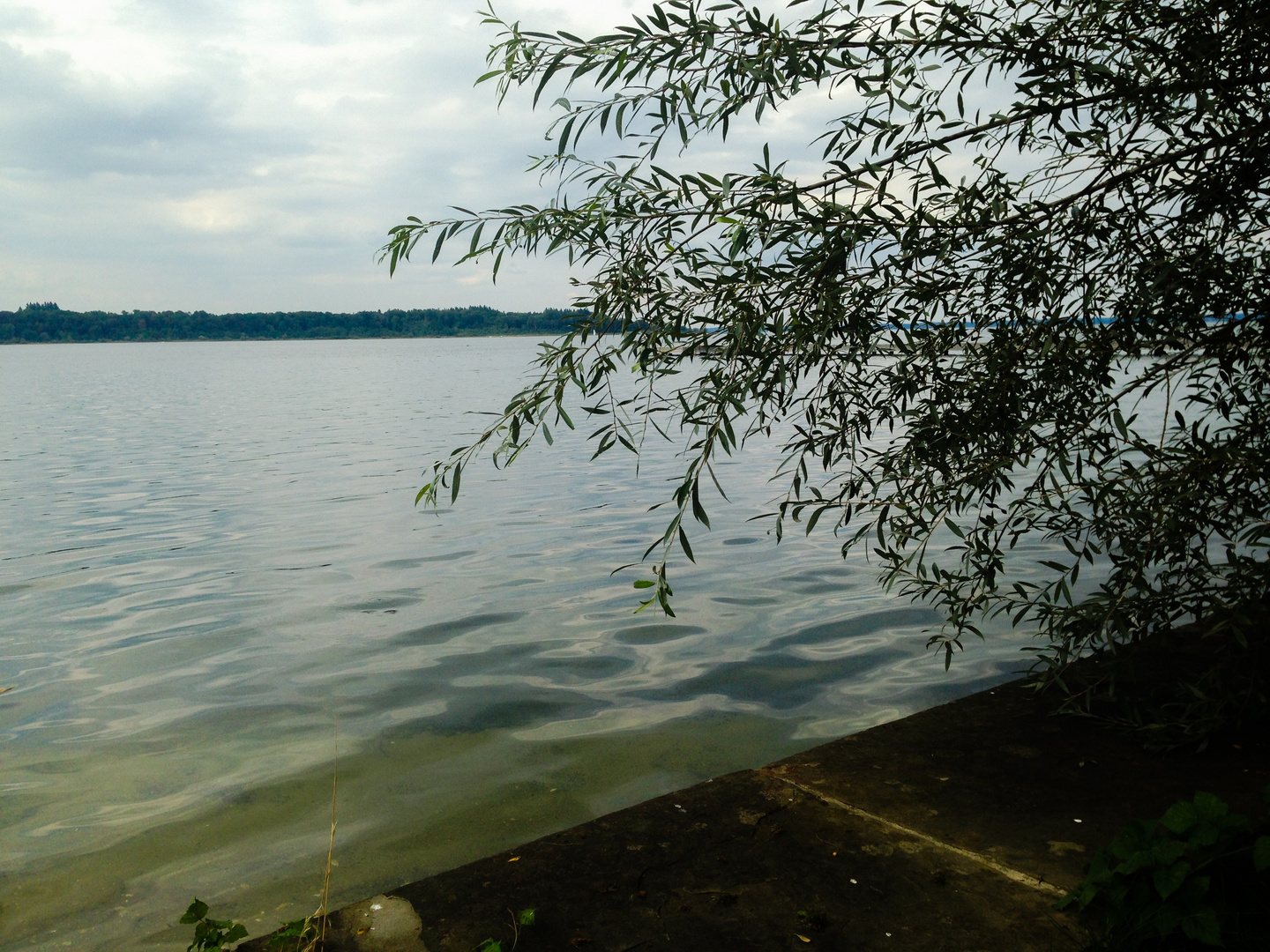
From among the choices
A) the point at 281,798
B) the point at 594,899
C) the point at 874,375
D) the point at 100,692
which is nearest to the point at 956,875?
the point at 594,899

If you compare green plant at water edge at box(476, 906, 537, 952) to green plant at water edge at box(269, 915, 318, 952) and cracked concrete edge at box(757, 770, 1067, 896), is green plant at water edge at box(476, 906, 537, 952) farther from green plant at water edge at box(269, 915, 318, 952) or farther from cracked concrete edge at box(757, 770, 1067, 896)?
cracked concrete edge at box(757, 770, 1067, 896)

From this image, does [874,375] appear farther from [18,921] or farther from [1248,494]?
[18,921]

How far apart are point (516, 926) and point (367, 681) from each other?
4.67 meters

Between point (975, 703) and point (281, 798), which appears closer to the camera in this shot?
point (975, 703)

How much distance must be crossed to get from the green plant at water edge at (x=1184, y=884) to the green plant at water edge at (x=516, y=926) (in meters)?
1.79

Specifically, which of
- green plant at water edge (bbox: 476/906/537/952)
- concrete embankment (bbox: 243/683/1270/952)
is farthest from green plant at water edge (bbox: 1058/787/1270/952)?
green plant at water edge (bbox: 476/906/537/952)

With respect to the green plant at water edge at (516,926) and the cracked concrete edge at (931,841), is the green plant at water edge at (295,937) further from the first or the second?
the cracked concrete edge at (931,841)

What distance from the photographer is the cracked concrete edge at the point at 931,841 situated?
11.2 ft

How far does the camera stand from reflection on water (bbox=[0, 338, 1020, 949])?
516cm

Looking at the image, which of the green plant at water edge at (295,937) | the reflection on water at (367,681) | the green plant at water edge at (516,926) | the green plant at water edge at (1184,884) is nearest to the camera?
the green plant at water edge at (1184,884)

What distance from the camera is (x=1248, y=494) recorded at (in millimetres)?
4461

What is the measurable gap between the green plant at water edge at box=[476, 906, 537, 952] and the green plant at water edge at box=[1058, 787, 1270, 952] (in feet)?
5.86

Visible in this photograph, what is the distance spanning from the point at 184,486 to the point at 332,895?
14.1 metres

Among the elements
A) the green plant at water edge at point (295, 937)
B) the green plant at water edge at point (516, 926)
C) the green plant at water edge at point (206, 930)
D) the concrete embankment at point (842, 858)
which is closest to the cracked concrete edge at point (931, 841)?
the concrete embankment at point (842, 858)
